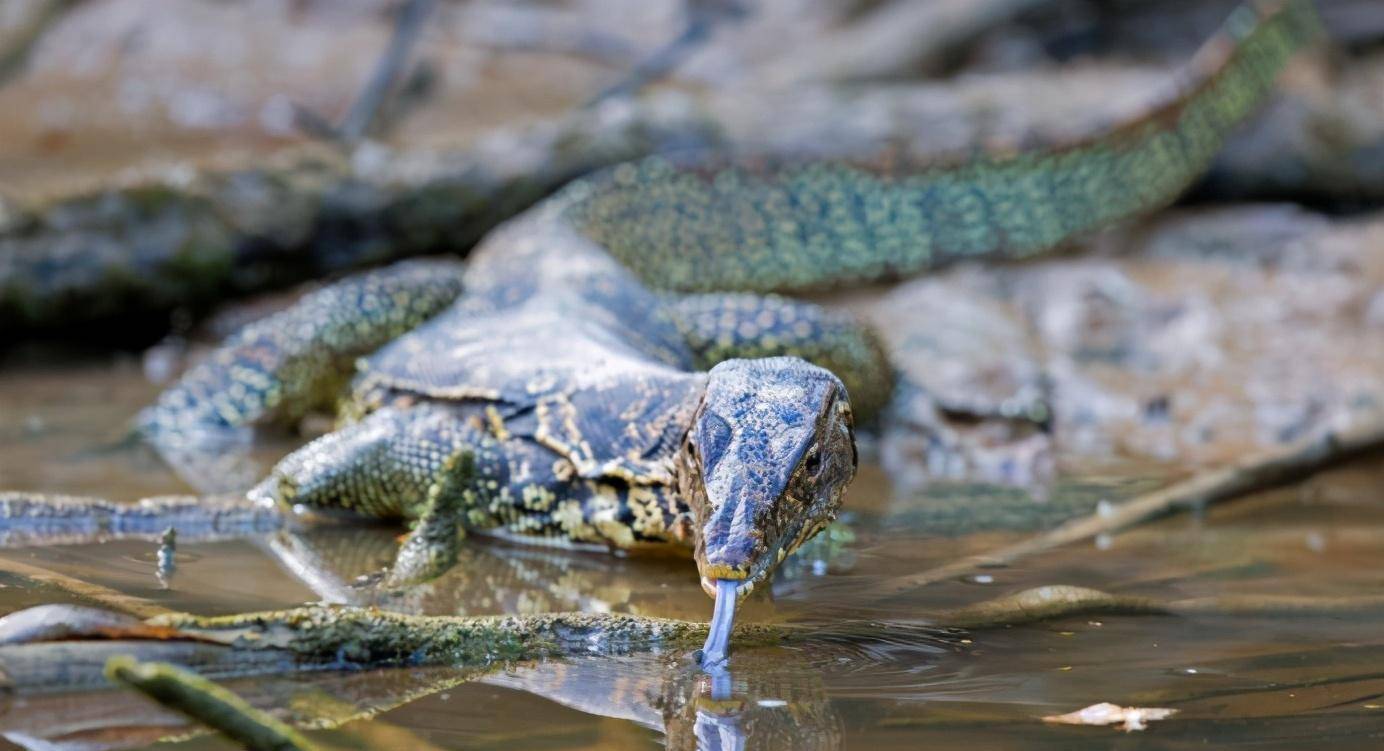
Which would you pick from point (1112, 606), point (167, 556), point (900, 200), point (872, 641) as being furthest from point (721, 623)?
point (900, 200)

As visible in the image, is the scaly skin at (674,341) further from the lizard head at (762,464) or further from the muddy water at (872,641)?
the muddy water at (872,641)

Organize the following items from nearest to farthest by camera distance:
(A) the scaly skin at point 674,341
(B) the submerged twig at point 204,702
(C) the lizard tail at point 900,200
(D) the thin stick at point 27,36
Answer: (B) the submerged twig at point 204,702
(A) the scaly skin at point 674,341
(C) the lizard tail at point 900,200
(D) the thin stick at point 27,36

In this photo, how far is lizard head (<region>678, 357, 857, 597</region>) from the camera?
3180 millimetres

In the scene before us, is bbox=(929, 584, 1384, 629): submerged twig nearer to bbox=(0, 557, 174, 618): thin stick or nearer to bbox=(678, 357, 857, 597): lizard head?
bbox=(678, 357, 857, 597): lizard head

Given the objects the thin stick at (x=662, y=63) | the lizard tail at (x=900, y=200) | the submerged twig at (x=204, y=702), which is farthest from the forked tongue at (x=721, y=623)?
the thin stick at (x=662, y=63)

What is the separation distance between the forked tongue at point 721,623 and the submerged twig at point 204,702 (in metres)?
1.13

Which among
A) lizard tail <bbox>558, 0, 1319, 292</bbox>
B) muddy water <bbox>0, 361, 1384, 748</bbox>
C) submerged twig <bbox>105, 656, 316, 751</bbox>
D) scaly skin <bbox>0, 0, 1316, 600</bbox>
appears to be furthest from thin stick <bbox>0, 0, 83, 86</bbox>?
submerged twig <bbox>105, 656, 316, 751</bbox>

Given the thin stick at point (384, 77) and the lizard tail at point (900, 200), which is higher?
the thin stick at point (384, 77)

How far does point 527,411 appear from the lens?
179 inches

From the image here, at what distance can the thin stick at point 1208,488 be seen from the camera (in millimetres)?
4355

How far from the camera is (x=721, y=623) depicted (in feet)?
10.2

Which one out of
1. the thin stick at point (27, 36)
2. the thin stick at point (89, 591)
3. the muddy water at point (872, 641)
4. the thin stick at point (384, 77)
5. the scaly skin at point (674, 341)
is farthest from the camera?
the thin stick at point (27, 36)

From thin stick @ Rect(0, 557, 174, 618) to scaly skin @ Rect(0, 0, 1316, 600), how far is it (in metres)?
0.97

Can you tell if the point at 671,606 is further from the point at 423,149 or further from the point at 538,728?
the point at 423,149
